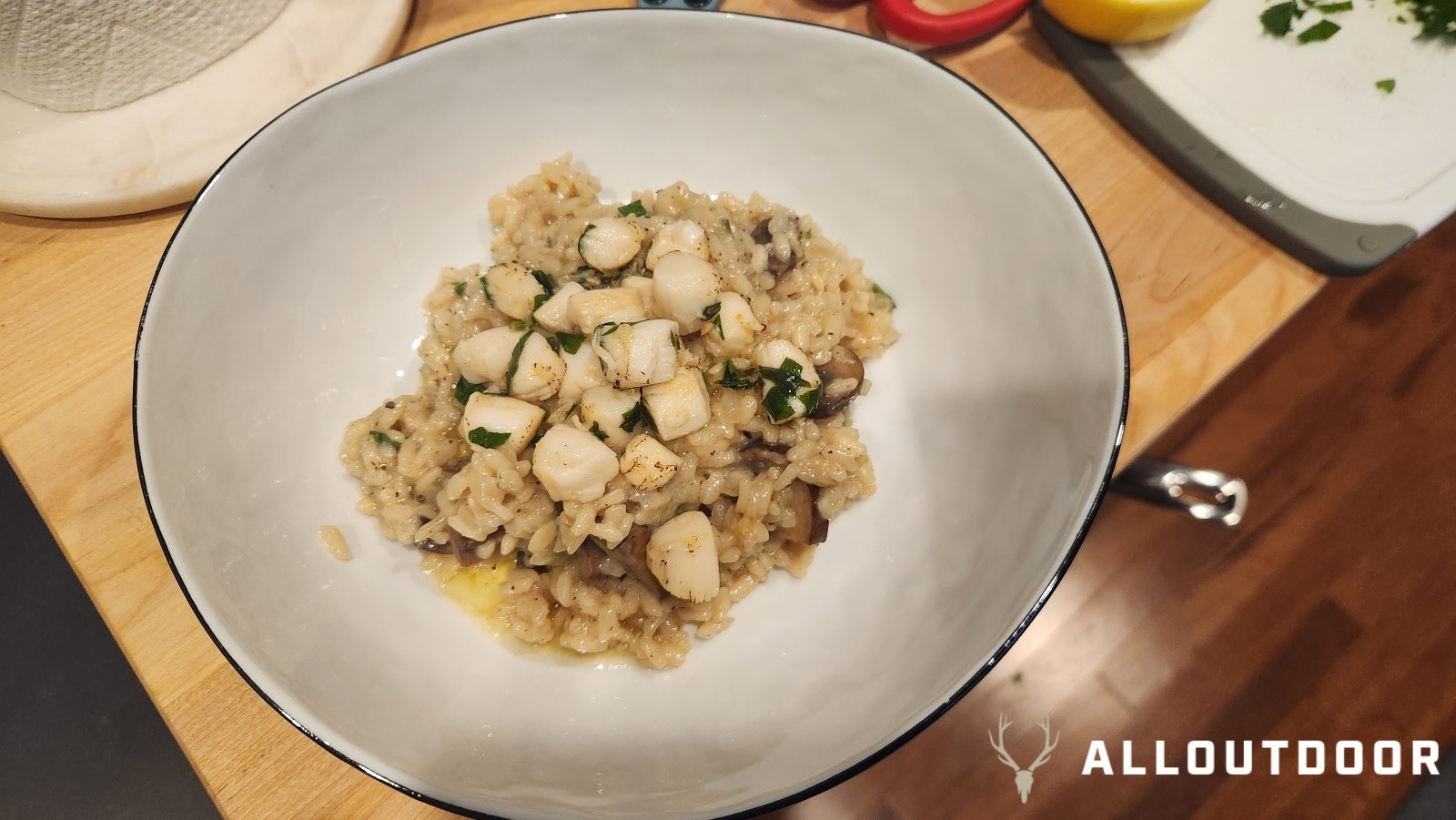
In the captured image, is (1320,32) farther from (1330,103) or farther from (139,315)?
(139,315)

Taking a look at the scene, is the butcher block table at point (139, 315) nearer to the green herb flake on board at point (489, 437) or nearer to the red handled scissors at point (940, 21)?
the red handled scissors at point (940, 21)

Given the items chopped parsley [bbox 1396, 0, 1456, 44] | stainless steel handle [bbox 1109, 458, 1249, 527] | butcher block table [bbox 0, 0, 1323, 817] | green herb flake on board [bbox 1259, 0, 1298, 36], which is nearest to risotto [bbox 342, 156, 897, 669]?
butcher block table [bbox 0, 0, 1323, 817]

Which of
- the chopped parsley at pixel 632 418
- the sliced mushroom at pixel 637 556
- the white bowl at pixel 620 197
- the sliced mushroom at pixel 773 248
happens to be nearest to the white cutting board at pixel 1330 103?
the white bowl at pixel 620 197

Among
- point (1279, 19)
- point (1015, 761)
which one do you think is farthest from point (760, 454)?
point (1279, 19)

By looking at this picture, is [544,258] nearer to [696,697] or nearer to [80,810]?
[696,697]

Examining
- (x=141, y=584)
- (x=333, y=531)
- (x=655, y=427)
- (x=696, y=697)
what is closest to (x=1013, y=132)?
(x=655, y=427)
